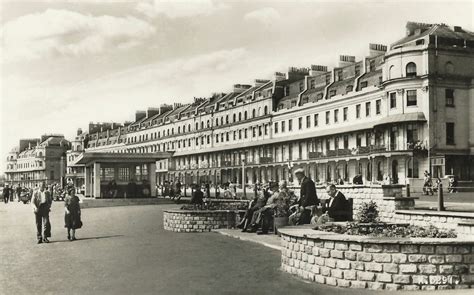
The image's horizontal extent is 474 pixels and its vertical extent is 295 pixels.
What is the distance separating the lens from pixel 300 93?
66500mm

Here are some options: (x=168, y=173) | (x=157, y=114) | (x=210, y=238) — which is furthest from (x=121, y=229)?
(x=157, y=114)

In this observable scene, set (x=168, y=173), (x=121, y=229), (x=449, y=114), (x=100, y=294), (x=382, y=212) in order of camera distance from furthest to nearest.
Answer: (x=168, y=173), (x=449, y=114), (x=121, y=229), (x=382, y=212), (x=100, y=294)

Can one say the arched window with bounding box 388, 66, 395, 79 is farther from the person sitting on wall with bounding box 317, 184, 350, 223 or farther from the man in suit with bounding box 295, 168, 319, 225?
the person sitting on wall with bounding box 317, 184, 350, 223

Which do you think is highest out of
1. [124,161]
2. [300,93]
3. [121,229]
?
[300,93]

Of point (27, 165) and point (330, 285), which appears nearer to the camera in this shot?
point (330, 285)

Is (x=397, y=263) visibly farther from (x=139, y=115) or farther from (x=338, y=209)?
(x=139, y=115)

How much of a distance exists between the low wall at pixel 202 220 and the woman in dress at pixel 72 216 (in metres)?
3.41

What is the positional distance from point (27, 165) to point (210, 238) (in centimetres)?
14488

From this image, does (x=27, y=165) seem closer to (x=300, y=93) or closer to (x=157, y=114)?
(x=157, y=114)

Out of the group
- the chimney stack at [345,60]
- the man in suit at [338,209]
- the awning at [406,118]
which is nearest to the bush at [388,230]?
the man in suit at [338,209]

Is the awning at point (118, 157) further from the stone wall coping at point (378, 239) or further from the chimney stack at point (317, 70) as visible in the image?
the stone wall coping at point (378, 239)

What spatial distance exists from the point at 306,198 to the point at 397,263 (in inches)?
232

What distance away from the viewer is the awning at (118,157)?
41344 mm

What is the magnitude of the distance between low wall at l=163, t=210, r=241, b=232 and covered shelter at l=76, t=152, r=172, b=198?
74.8 feet
